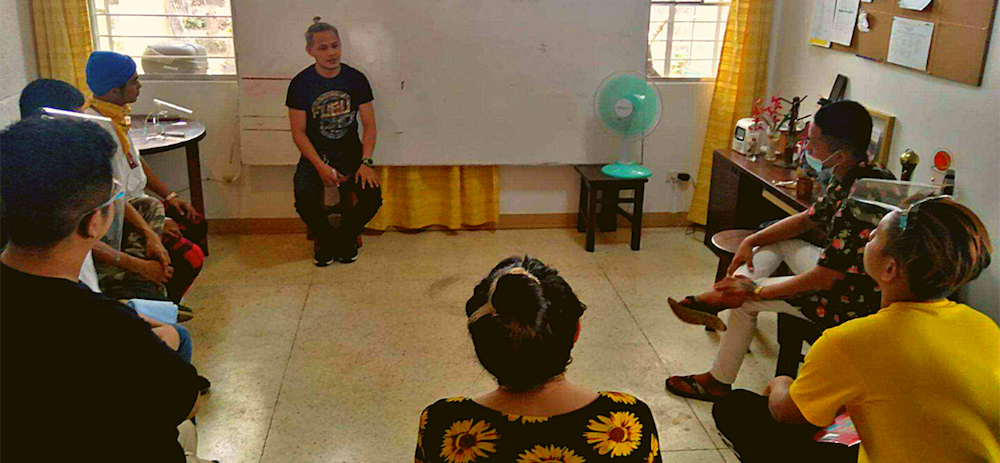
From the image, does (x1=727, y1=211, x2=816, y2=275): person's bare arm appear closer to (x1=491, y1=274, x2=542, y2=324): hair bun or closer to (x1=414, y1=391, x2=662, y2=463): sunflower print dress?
(x1=414, y1=391, x2=662, y2=463): sunflower print dress

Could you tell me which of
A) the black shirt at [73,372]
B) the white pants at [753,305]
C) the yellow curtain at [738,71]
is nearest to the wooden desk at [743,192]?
the yellow curtain at [738,71]

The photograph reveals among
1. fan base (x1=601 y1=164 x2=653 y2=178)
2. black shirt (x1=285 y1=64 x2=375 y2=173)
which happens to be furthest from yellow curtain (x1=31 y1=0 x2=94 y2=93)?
fan base (x1=601 y1=164 x2=653 y2=178)

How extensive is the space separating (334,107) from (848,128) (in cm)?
258

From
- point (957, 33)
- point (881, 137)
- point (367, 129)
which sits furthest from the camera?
point (367, 129)

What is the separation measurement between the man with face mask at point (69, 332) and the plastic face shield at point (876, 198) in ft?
6.14

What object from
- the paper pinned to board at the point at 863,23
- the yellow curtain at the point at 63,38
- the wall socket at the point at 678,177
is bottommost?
the wall socket at the point at 678,177

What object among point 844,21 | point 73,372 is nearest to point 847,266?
point 844,21

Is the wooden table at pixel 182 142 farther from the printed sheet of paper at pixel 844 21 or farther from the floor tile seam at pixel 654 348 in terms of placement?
the printed sheet of paper at pixel 844 21

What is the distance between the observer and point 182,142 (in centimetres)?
372

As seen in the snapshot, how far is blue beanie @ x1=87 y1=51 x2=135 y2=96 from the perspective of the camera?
3.03 meters

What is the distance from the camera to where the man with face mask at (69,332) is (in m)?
Answer: 1.25

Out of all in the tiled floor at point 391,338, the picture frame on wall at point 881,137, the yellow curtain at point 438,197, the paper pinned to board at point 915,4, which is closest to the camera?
the tiled floor at point 391,338

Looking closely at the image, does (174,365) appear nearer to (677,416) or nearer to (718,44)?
(677,416)

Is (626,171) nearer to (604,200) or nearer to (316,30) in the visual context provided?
(604,200)
